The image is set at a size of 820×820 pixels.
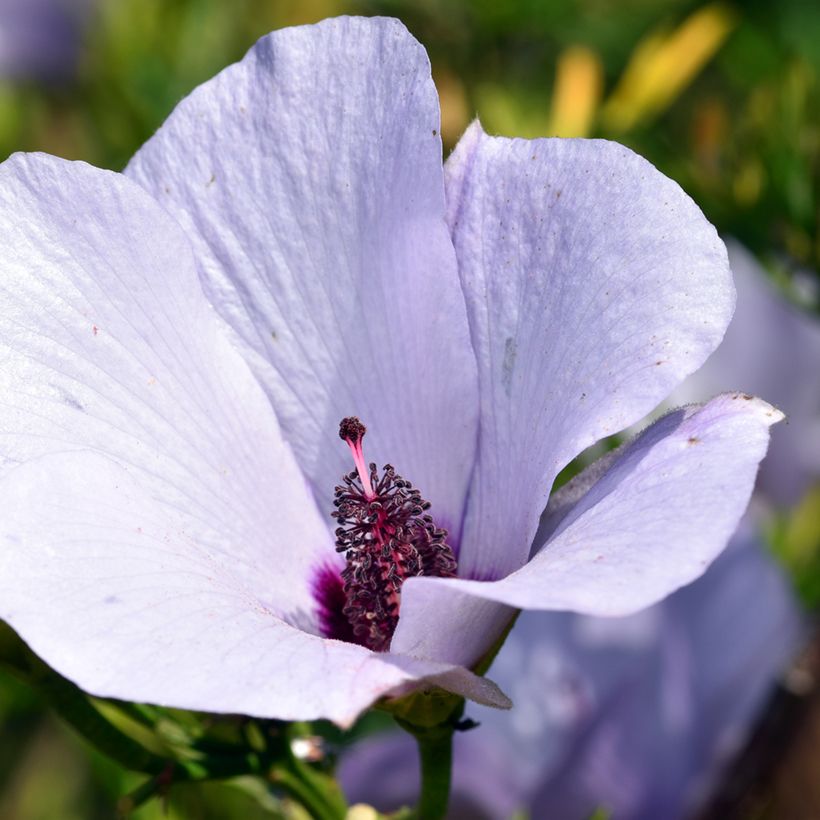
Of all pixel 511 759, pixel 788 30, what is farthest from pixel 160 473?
pixel 788 30

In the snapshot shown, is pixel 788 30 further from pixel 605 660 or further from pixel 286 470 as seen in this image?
pixel 286 470

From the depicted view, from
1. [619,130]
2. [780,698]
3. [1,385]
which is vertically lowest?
[780,698]

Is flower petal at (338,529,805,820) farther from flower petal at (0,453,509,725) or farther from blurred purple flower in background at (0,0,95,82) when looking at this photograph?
blurred purple flower in background at (0,0,95,82)

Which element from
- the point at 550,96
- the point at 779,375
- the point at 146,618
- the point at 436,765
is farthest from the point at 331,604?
the point at 779,375

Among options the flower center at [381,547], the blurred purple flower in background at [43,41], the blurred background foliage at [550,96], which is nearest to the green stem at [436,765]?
the flower center at [381,547]

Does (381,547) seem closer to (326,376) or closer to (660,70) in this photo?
(326,376)

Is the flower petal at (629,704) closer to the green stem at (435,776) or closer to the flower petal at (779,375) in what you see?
the green stem at (435,776)
